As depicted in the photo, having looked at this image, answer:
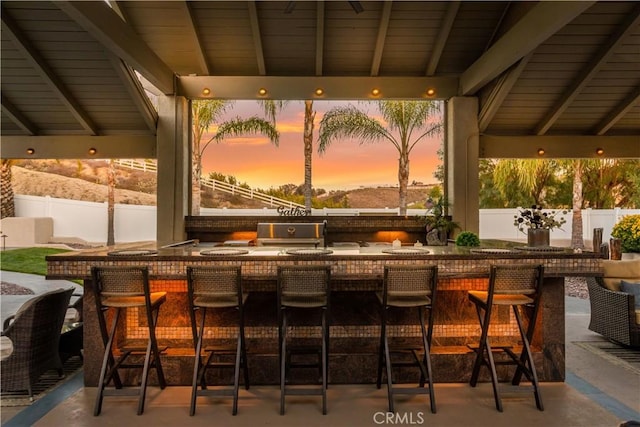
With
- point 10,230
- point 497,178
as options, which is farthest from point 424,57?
point 10,230

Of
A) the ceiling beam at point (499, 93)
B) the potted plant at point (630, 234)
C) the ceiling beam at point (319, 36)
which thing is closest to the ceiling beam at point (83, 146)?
the ceiling beam at point (319, 36)

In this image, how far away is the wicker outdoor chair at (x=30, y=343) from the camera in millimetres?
3412

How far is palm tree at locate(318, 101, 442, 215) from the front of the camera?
30.8ft

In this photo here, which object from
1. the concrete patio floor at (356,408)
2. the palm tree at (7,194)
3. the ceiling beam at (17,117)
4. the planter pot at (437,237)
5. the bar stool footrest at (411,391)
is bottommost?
the concrete patio floor at (356,408)

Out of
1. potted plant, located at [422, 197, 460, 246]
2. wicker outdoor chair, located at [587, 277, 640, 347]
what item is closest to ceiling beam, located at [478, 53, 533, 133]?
potted plant, located at [422, 197, 460, 246]

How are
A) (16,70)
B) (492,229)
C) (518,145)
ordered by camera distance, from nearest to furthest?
1. (16,70)
2. (518,145)
3. (492,229)

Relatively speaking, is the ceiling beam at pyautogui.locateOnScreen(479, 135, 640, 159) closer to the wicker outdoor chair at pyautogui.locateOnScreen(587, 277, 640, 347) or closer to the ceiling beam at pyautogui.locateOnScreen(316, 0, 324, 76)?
the wicker outdoor chair at pyautogui.locateOnScreen(587, 277, 640, 347)

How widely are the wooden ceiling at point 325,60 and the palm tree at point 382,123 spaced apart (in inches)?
91.9

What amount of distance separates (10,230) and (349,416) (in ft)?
46.6

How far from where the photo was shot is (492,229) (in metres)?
12.3

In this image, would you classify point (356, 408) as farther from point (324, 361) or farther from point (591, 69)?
point (591, 69)

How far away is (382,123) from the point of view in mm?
9602

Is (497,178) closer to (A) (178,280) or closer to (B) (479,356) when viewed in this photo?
(B) (479,356)

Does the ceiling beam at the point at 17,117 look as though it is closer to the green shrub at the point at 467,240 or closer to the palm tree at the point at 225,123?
the palm tree at the point at 225,123
